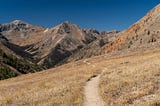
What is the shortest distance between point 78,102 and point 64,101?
1957mm

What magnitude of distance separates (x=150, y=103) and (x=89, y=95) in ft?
33.5

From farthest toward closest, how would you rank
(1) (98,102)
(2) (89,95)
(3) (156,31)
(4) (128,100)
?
1. (3) (156,31)
2. (2) (89,95)
3. (1) (98,102)
4. (4) (128,100)

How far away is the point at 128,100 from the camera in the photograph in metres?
20.5

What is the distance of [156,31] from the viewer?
4884 inches

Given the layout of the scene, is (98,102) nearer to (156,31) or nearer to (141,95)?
(141,95)

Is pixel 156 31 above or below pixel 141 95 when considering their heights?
above

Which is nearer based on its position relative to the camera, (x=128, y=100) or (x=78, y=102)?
(x=128, y=100)

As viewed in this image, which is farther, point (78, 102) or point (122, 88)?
point (122, 88)

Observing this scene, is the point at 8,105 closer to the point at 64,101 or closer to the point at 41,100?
the point at 41,100

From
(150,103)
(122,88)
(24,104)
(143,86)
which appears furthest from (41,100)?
(150,103)

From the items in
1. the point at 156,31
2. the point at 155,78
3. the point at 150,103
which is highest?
the point at 156,31

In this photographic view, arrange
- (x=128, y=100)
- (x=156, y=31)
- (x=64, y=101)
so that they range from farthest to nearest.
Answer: (x=156, y=31) → (x=64, y=101) → (x=128, y=100)

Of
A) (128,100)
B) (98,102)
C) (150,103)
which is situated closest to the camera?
(150,103)

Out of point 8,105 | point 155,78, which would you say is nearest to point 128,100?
point 155,78
